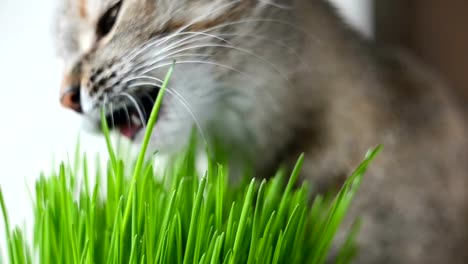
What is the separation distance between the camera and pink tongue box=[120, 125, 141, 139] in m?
0.59

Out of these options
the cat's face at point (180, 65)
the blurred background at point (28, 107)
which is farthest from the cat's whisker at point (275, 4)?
the blurred background at point (28, 107)

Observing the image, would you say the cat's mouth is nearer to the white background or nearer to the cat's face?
the cat's face

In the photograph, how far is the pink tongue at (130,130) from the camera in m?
0.59

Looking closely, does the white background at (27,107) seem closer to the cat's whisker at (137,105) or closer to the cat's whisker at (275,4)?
Result: the cat's whisker at (137,105)

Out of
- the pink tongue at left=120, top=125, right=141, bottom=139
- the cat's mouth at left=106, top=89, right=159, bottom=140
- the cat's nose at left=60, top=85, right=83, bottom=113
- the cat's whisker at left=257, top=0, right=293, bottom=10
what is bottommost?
the pink tongue at left=120, top=125, right=141, bottom=139

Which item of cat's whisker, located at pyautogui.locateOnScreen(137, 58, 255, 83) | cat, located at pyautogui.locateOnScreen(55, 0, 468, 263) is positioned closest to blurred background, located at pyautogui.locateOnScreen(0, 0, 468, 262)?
cat, located at pyautogui.locateOnScreen(55, 0, 468, 263)

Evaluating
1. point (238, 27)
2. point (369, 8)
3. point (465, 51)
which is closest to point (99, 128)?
point (238, 27)

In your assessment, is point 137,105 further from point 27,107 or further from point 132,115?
point 27,107

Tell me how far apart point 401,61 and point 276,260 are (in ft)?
1.30

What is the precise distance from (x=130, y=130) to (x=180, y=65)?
0.09 metres

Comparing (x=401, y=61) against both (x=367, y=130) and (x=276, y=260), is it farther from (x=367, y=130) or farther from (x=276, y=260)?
(x=276, y=260)

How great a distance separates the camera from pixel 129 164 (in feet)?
1.90

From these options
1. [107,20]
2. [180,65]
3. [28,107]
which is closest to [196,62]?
[180,65]

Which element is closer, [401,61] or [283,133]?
[283,133]
